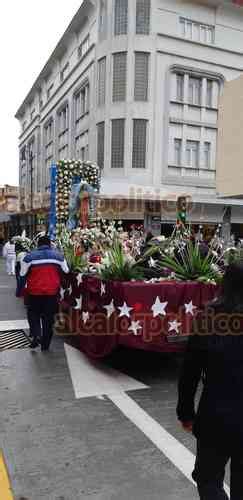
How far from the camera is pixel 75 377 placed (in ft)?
17.8

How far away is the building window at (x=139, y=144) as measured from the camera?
26594mm

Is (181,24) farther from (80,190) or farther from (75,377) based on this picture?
(75,377)

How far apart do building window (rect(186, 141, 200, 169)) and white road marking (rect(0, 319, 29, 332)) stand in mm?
21914

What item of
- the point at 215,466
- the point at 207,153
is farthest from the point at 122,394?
the point at 207,153

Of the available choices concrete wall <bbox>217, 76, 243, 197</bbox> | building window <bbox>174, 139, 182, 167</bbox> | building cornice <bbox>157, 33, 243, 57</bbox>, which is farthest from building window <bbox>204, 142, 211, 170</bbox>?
concrete wall <bbox>217, 76, 243, 197</bbox>

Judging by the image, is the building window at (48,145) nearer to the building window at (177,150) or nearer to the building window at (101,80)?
the building window at (101,80)

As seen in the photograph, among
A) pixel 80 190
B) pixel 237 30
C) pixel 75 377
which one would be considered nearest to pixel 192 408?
pixel 75 377

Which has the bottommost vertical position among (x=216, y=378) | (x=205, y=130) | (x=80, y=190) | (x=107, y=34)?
(x=216, y=378)

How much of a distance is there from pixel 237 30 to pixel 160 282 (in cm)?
2937

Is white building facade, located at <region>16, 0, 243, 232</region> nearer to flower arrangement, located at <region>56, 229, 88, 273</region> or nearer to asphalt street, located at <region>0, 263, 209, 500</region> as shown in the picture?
flower arrangement, located at <region>56, 229, 88, 273</region>

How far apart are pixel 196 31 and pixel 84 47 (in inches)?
315

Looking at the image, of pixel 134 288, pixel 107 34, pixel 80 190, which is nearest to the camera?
pixel 134 288

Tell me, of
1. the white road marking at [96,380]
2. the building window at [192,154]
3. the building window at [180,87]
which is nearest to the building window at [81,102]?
the building window at [180,87]

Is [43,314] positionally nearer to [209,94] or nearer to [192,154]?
[192,154]
